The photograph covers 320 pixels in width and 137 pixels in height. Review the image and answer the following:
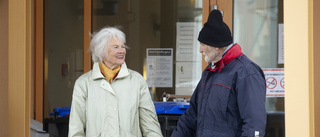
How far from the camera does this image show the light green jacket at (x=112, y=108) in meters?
4.00

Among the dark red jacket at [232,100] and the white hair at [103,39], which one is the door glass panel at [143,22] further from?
the dark red jacket at [232,100]

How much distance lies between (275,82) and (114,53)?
9.43 ft

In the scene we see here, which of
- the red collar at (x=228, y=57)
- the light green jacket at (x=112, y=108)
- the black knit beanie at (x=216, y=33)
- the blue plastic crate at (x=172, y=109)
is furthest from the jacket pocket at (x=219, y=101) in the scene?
the blue plastic crate at (x=172, y=109)

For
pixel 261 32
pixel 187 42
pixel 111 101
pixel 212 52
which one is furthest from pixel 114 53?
pixel 187 42

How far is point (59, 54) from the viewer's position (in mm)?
7648

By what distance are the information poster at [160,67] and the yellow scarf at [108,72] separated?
3.16m

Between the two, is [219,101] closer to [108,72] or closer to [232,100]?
[232,100]

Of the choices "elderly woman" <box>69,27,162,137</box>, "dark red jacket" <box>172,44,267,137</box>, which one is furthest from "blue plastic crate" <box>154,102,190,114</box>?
"dark red jacket" <box>172,44,267,137</box>

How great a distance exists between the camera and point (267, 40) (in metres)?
6.50

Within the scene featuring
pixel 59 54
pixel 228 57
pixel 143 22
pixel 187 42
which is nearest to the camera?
pixel 228 57

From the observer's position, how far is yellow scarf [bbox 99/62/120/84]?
13.6 feet

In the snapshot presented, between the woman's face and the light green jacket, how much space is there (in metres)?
0.07
